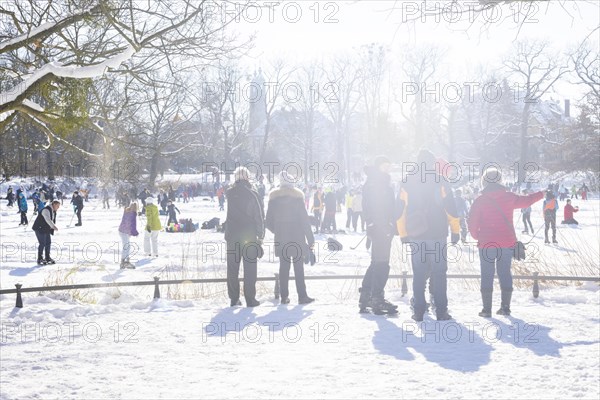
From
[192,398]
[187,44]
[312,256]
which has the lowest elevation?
[192,398]

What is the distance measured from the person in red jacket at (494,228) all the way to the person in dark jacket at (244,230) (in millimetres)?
2831

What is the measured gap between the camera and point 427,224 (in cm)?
704

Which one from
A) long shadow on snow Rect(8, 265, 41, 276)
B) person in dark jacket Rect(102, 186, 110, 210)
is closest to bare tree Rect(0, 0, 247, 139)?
long shadow on snow Rect(8, 265, 41, 276)

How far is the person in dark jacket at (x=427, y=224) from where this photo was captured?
23.2 ft

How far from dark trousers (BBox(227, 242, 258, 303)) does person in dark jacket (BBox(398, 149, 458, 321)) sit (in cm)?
215

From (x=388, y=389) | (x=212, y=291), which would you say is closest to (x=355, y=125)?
(x=212, y=291)

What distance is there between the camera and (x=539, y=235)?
75.7 feet

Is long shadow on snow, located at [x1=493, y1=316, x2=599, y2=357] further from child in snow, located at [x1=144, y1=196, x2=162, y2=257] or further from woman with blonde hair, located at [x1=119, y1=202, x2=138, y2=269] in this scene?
child in snow, located at [x1=144, y1=196, x2=162, y2=257]

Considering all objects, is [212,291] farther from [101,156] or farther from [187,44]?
[187,44]

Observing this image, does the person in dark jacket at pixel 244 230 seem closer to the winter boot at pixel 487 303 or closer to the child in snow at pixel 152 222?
the winter boot at pixel 487 303

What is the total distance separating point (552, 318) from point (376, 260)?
2.27 metres

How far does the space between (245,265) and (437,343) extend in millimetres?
3014

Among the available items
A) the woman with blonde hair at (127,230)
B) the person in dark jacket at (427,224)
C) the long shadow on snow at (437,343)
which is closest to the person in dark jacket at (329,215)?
the woman with blonde hair at (127,230)

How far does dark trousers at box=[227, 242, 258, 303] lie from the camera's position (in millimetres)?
8305
